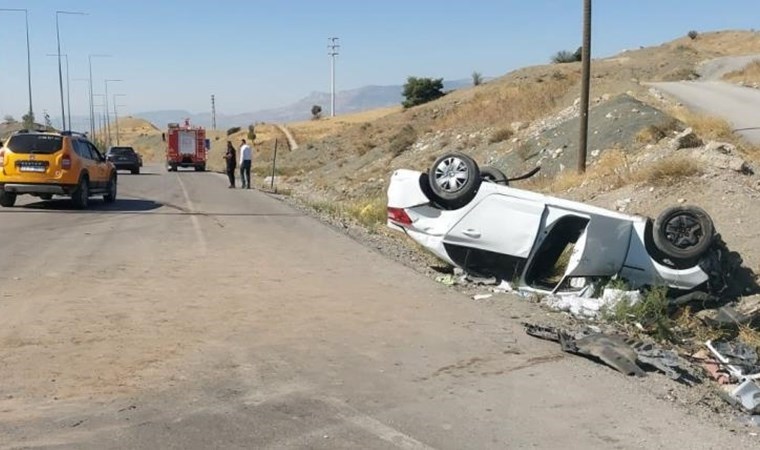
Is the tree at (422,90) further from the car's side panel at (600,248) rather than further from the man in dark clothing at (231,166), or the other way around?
the car's side panel at (600,248)

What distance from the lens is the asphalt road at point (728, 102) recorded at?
77.6ft

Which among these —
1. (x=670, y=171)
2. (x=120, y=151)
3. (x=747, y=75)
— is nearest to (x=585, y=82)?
(x=670, y=171)

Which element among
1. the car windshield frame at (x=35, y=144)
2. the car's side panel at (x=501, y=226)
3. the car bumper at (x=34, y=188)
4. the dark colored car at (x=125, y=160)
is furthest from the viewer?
the dark colored car at (x=125, y=160)

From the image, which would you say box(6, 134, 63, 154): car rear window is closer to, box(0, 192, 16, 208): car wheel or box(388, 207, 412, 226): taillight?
box(0, 192, 16, 208): car wheel

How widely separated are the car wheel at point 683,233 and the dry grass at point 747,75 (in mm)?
39077

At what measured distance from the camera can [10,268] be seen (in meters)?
10.5

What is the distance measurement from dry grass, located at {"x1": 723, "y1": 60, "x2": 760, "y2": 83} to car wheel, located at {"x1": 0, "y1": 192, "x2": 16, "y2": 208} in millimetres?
39763

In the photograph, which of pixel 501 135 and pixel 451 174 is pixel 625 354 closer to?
pixel 451 174

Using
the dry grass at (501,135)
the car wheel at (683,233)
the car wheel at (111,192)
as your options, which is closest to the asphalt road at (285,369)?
the car wheel at (683,233)

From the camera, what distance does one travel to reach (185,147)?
51.8 meters

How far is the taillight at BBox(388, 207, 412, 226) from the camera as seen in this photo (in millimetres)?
10625

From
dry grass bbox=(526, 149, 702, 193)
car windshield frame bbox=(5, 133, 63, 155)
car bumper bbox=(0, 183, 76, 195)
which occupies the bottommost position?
car bumper bbox=(0, 183, 76, 195)

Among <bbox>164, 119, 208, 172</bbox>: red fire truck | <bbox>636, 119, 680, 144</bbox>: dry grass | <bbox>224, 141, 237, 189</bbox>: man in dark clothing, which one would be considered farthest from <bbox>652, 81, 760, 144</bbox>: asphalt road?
<bbox>164, 119, 208, 172</bbox>: red fire truck

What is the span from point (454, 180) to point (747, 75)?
46.3 m
